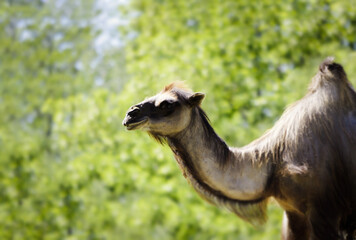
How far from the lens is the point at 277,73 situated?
432 inches

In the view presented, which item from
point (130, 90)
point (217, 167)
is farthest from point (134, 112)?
point (130, 90)

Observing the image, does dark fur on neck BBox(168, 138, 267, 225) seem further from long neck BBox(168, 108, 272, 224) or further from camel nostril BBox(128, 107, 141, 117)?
camel nostril BBox(128, 107, 141, 117)

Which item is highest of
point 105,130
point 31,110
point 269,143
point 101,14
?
point 101,14

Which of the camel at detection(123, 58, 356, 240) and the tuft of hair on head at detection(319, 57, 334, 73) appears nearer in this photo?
the camel at detection(123, 58, 356, 240)

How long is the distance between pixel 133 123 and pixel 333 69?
1351 mm

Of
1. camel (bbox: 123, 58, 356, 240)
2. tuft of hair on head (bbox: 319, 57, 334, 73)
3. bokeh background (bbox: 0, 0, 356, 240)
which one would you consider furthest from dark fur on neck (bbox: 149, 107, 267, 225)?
bokeh background (bbox: 0, 0, 356, 240)

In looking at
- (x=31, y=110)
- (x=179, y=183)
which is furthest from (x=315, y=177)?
(x=31, y=110)

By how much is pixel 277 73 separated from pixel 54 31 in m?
7.41

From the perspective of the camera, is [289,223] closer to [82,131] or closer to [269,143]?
[269,143]

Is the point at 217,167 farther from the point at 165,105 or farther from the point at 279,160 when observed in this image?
the point at 165,105

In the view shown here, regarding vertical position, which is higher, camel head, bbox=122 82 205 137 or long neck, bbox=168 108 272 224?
camel head, bbox=122 82 205 137

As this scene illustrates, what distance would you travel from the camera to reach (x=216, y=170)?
3111 mm

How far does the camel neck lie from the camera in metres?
3.11

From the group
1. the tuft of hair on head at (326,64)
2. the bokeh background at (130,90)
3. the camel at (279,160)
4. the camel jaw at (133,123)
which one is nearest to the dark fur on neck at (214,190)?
the camel at (279,160)
